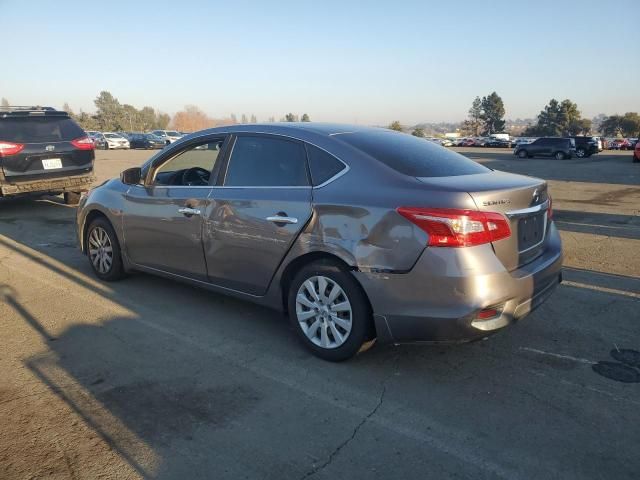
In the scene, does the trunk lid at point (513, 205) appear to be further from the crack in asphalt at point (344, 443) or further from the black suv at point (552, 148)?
the black suv at point (552, 148)

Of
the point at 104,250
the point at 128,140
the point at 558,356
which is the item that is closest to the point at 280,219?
the point at 558,356

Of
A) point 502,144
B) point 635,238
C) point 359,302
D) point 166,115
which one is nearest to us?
point 359,302

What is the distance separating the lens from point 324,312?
371cm

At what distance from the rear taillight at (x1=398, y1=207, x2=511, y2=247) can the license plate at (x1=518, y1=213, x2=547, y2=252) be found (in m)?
0.34

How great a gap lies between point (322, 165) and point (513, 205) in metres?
1.35

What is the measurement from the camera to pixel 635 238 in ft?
26.0

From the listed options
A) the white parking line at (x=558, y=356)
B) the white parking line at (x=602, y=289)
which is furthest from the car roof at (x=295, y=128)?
the white parking line at (x=602, y=289)

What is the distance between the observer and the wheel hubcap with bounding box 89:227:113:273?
550 centimetres

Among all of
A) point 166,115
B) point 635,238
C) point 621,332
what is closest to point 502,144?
point 635,238

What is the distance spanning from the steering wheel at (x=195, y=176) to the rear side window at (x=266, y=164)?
35 centimetres

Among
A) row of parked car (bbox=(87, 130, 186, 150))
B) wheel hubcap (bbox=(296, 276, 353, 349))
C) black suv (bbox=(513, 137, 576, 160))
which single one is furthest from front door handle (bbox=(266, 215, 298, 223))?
row of parked car (bbox=(87, 130, 186, 150))

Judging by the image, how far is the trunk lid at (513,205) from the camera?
3287 mm

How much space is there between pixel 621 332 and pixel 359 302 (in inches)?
92.1

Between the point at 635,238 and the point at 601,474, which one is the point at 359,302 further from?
the point at 635,238
